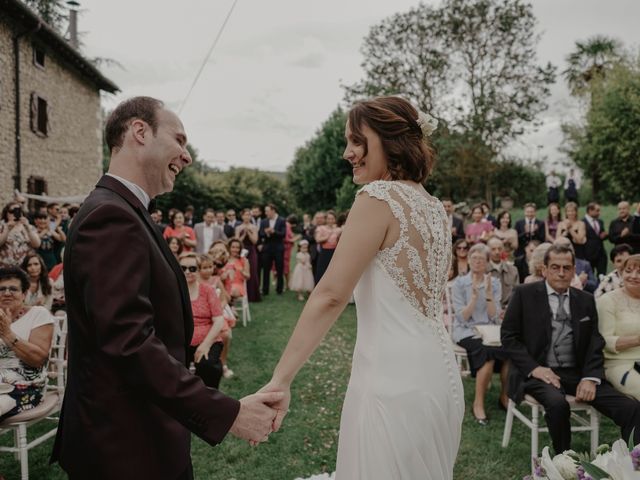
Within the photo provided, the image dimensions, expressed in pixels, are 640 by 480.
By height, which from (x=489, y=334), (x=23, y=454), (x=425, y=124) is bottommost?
(x=23, y=454)

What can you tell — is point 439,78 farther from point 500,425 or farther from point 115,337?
point 115,337

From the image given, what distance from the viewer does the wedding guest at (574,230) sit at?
9.82 m

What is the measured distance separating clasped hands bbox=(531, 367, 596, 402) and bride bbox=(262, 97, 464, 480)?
244 cm

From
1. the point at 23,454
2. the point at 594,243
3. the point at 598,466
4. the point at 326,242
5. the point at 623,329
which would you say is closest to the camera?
the point at 598,466

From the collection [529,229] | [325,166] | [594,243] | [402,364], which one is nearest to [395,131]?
[402,364]

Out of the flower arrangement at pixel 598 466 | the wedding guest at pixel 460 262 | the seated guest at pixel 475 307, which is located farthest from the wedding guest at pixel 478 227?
the flower arrangement at pixel 598 466

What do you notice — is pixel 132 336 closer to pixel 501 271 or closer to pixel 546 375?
pixel 546 375

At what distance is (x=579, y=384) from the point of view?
167 inches

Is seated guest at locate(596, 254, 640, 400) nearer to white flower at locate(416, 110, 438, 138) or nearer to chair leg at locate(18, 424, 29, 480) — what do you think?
white flower at locate(416, 110, 438, 138)

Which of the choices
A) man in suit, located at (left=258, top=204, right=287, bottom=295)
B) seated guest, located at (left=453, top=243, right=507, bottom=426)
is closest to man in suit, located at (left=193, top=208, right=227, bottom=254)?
man in suit, located at (left=258, top=204, right=287, bottom=295)

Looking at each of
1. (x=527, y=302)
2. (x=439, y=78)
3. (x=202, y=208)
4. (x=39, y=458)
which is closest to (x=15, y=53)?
(x=39, y=458)

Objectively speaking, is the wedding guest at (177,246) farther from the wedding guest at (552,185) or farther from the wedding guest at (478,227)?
the wedding guest at (552,185)

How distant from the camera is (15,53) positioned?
49.7 ft

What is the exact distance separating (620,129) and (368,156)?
24.5 metres
